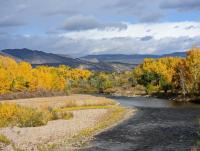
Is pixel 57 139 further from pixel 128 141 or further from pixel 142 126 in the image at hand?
pixel 142 126

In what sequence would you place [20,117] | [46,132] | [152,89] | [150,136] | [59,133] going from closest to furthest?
[150,136] < [59,133] < [46,132] < [20,117] < [152,89]

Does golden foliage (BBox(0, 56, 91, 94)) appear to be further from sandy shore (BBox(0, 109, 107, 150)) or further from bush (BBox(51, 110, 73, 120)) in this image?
sandy shore (BBox(0, 109, 107, 150))

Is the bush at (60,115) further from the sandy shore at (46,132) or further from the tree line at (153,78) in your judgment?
the tree line at (153,78)

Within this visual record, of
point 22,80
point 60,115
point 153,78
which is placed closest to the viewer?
point 60,115

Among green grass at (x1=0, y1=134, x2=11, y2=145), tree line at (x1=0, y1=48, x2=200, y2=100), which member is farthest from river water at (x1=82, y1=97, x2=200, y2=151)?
tree line at (x1=0, y1=48, x2=200, y2=100)

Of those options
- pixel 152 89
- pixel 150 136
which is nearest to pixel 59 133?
pixel 150 136

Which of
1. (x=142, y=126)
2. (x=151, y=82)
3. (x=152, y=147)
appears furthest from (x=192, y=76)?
(x=152, y=147)

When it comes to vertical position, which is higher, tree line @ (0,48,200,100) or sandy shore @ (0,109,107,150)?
tree line @ (0,48,200,100)

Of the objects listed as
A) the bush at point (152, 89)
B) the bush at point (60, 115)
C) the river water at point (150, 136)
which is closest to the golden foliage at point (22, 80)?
the bush at point (152, 89)

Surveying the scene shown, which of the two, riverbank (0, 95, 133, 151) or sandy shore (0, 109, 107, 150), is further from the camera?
sandy shore (0, 109, 107, 150)

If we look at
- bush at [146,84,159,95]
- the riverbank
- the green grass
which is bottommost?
bush at [146,84,159,95]

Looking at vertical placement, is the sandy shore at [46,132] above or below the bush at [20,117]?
below

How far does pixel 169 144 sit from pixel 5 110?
29.2 metres

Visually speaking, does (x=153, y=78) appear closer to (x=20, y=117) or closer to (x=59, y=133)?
(x=20, y=117)
